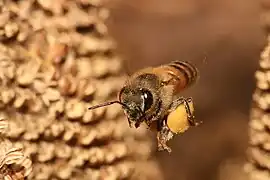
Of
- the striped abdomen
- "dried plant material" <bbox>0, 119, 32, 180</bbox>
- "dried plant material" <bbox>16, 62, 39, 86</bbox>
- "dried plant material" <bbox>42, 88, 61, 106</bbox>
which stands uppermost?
the striped abdomen

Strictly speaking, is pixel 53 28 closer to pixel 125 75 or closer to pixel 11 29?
pixel 11 29

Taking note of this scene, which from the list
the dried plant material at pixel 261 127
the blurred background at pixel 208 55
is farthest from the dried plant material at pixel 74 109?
the blurred background at pixel 208 55

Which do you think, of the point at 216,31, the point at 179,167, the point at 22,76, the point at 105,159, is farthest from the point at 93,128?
the point at 216,31

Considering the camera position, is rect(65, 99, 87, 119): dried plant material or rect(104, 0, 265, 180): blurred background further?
rect(104, 0, 265, 180): blurred background

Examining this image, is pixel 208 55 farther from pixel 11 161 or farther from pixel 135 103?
pixel 11 161

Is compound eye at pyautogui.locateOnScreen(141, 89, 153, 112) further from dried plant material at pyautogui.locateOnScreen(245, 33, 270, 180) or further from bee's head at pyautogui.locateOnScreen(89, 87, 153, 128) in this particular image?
dried plant material at pyautogui.locateOnScreen(245, 33, 270, 180)

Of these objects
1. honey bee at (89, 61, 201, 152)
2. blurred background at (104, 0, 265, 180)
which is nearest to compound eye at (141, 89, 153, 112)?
honey bee at (89, 61, 201, 152)

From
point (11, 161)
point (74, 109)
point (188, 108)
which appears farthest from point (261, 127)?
point (11, 161)

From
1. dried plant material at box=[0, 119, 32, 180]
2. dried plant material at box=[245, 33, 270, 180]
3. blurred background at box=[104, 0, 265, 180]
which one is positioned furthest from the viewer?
blurred background at box=[104, 0, 265, 180]
